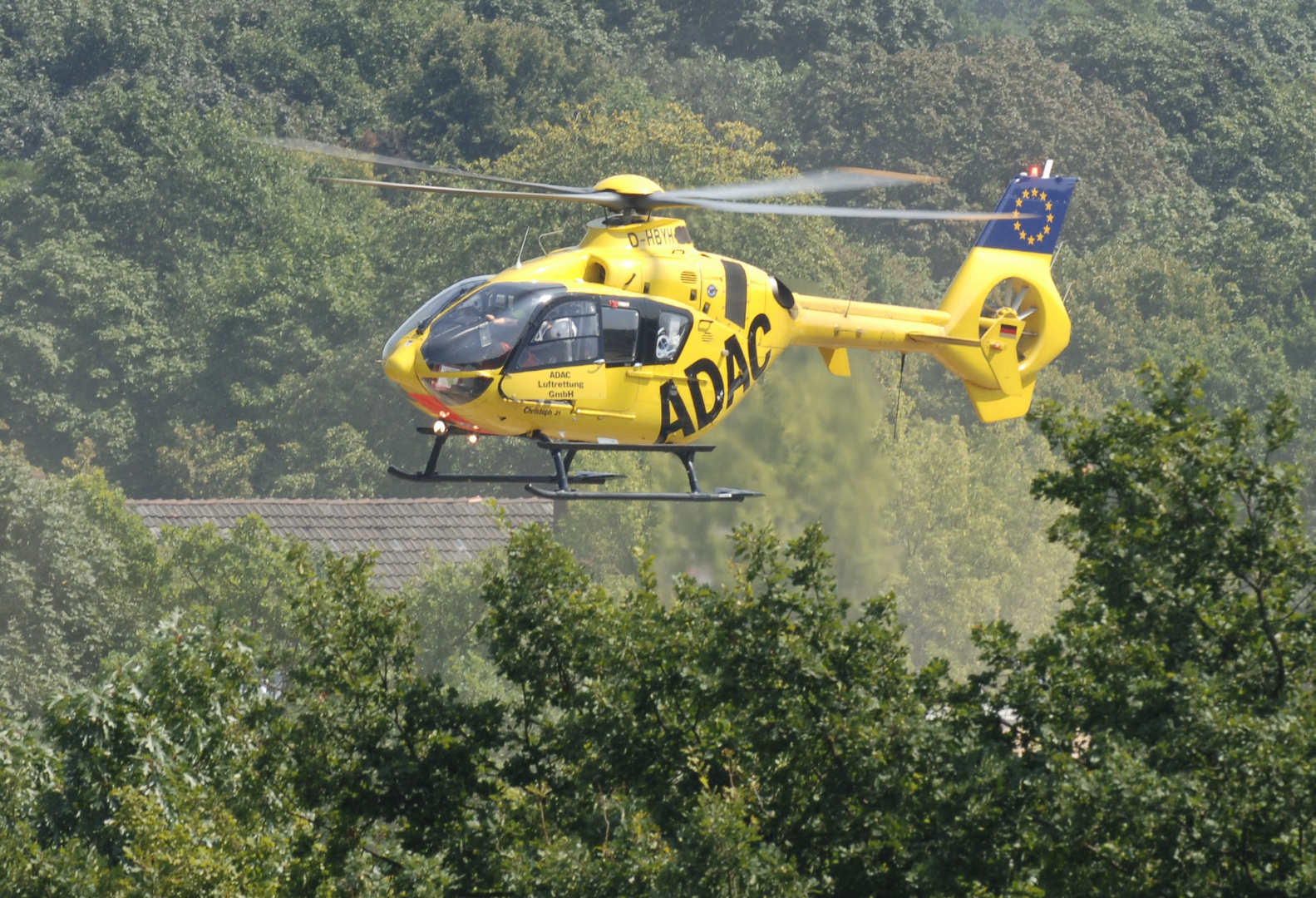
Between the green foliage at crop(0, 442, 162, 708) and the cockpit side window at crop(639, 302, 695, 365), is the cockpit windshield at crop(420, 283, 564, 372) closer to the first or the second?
the cockpit side window at crop(639, 302, 695, 365)

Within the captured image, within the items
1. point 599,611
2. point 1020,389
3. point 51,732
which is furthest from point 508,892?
point 1020,389

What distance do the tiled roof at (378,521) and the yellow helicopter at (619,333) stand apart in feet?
85.8

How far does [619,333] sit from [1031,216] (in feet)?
27.2

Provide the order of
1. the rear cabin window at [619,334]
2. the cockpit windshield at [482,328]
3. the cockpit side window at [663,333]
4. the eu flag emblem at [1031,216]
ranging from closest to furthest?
the cockpit windshield at [482,328], the rear cabin window at [619,334], the cockpit side window at [663,333], the eu flag emblem at [1031,216]

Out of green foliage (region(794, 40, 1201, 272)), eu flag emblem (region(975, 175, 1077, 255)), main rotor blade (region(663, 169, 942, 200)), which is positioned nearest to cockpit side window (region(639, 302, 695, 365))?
main rotor blade (region(663, 169, 942, 200))

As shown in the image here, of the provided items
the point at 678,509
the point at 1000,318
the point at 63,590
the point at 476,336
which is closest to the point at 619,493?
the point at 476,336

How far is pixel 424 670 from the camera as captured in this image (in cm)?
4653

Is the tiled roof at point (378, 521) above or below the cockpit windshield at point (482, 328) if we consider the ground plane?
below

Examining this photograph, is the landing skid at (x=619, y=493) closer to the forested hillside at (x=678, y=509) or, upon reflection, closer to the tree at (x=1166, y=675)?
the forested hillside at (x=678, y=509)

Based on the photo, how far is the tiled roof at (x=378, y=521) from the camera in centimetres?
5425

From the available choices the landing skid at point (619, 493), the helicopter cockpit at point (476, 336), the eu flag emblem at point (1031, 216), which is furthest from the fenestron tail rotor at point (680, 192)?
the eu flag emblem at point (1031, 216)

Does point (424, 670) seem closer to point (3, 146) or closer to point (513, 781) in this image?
point (513, 781)

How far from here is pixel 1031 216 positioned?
31219 mm

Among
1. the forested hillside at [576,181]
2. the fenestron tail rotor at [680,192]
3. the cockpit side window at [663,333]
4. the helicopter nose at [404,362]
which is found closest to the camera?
the helicopter nose at [404,362]
